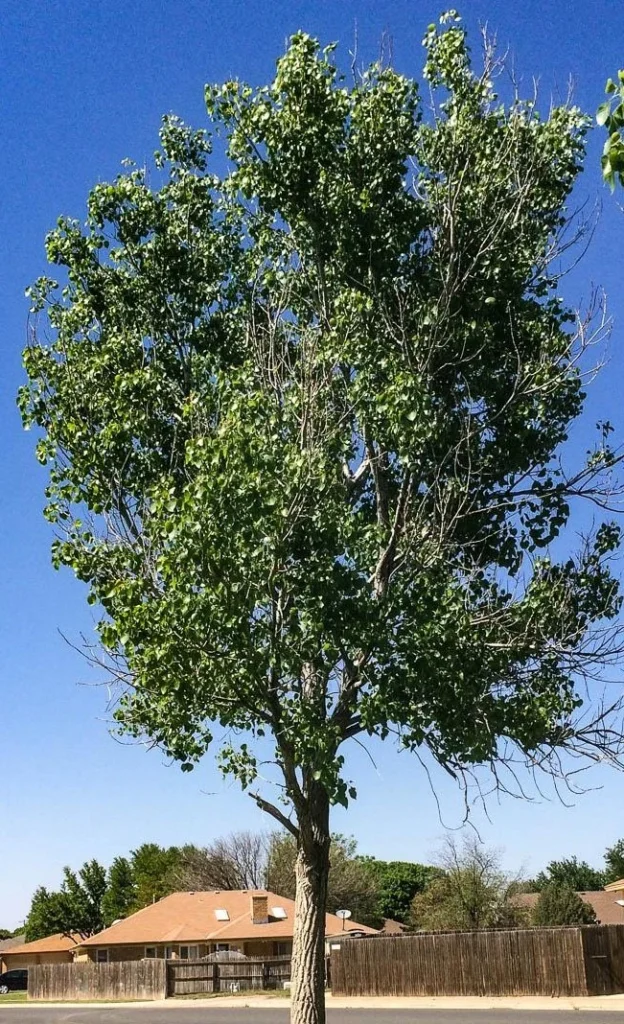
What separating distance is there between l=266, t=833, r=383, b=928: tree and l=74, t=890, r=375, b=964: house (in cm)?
1026

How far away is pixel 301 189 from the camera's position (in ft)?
49.2

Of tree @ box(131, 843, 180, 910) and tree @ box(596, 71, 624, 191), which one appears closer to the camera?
tree @ box(596, 71, 624, 191)

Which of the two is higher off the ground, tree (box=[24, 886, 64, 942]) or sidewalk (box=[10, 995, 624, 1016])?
tree (box=[24, 886, 64, 942])

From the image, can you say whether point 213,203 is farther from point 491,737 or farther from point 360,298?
point 491,737

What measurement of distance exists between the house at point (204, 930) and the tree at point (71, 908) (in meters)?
15.3

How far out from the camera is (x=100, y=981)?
158 feet

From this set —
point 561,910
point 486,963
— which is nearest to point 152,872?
point 561,910

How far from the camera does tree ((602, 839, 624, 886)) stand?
75.1 metres

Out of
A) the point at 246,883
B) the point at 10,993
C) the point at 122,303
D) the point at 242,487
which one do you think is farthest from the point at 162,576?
the point at 246,883

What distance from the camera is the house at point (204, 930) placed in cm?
5178

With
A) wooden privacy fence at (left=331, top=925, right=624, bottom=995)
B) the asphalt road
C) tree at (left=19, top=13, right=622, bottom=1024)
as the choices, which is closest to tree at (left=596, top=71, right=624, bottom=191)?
tree at (left=19, top=13, right=622, bottom=1024)

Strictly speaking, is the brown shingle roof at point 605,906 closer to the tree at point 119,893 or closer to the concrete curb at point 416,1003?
the concrete curb at point 416,1003

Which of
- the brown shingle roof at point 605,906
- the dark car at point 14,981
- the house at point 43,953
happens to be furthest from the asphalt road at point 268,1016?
the house at point 43,953

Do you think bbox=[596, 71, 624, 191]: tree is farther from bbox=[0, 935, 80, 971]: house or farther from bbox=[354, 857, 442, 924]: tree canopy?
bbox=[354, 857, 442, 924]: tree canopy
